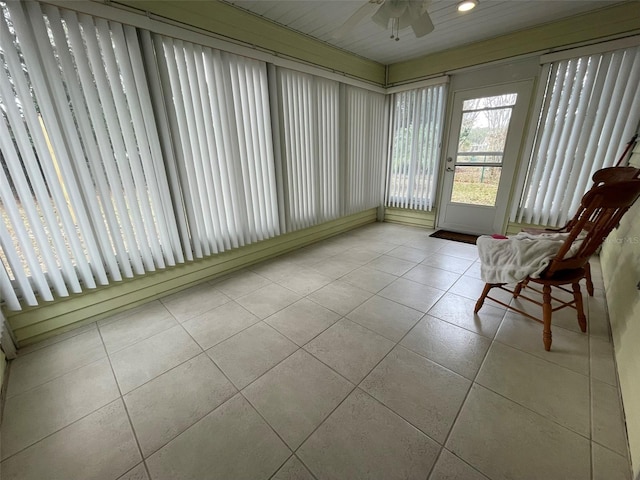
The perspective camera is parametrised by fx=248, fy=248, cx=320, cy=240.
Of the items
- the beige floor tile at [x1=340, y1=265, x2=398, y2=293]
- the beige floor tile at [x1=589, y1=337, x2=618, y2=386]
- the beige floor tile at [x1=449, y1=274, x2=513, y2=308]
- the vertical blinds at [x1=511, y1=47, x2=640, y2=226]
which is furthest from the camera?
the vertical blinds at [x1=511, y1=47, x2=640, y2=226]

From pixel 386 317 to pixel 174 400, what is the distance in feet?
4.83

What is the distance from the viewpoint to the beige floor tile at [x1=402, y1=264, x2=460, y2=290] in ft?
7.95

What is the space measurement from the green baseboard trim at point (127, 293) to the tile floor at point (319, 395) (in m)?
0.12

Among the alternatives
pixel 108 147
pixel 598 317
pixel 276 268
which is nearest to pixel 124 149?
pixel 108 147

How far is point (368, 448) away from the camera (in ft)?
3.56

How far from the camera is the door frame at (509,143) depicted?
10.2 feet

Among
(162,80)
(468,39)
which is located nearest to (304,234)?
(162,80)

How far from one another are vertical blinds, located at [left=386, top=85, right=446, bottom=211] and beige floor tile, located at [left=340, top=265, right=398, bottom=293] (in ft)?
6.81

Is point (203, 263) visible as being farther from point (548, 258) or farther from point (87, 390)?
point (548, 258)

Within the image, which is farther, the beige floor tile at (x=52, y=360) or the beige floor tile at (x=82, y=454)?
the beige floor tile at (x=52, y=360)

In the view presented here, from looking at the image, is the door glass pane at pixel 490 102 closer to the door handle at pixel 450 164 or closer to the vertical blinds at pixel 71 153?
the door handle at pixel 450 164

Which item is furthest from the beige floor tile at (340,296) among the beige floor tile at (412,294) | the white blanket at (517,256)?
the white blanket at (517,256)

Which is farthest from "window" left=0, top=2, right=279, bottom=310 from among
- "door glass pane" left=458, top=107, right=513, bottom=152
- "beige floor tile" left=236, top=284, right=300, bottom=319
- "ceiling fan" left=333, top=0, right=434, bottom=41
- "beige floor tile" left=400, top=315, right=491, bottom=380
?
"door glass pane" left=458, top=107, right=513, bottom=152

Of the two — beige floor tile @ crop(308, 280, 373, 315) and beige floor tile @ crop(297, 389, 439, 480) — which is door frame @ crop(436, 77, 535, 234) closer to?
beige floor tile @ crop(308, 280, 373, 315)
